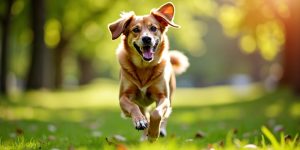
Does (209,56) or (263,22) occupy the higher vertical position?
(263,22)

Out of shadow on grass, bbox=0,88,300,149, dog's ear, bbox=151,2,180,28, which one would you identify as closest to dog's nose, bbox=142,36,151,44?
dog's ear, bbox=151,2,180,28

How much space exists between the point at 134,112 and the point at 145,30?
109 cm

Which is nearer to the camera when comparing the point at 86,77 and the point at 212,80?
the point at 86,77

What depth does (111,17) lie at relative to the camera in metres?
27.4

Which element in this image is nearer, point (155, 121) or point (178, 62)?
point (155, 121)

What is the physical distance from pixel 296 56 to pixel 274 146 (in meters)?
15.4

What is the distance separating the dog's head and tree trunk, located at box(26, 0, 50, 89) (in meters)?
14.5

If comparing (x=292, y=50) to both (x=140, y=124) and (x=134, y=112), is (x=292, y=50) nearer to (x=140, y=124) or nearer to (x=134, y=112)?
(x=134, y=112)

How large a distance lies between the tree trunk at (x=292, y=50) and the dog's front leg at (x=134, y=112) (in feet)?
42.7

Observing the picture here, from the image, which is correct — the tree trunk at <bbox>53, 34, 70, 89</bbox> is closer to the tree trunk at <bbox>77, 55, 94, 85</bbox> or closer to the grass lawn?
the tree trunk at <bbox>77, 55, 94, 85</bbox>

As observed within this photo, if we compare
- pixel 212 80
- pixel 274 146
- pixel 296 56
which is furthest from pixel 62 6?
pixel 212 80

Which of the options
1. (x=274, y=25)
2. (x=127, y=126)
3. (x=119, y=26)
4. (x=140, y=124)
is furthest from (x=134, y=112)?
(x=274, y=25)

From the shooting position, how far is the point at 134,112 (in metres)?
6.46

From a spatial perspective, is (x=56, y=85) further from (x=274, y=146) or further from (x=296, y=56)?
(x=274, y=146)
